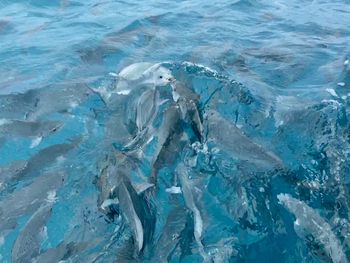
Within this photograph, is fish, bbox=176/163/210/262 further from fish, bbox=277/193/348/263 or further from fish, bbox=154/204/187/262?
fish, bbox=277/193/348/263

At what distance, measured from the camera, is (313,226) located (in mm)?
3873

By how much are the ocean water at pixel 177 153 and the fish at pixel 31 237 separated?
1 centimetres

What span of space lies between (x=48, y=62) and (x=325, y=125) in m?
4.91

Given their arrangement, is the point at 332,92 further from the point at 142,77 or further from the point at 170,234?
the point at 170,234

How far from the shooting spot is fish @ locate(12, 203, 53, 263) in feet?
12.3

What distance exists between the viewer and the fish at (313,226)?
3.62 m

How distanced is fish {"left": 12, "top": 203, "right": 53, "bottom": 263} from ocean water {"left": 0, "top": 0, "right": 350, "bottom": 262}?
12mm

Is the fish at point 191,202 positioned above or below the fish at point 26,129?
above

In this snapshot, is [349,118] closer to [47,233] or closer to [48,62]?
[47,233]

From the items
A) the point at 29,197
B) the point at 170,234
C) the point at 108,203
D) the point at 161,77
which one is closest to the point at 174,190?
the point at 170,234

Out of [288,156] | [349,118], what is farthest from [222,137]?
[349,118]

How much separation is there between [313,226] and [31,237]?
8.58 feet

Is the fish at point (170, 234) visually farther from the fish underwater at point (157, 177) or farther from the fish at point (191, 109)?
the fish at point (191, 109)

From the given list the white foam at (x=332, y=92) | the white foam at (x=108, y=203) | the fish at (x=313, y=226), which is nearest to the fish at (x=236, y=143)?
the fish at (x=313, y=226)
